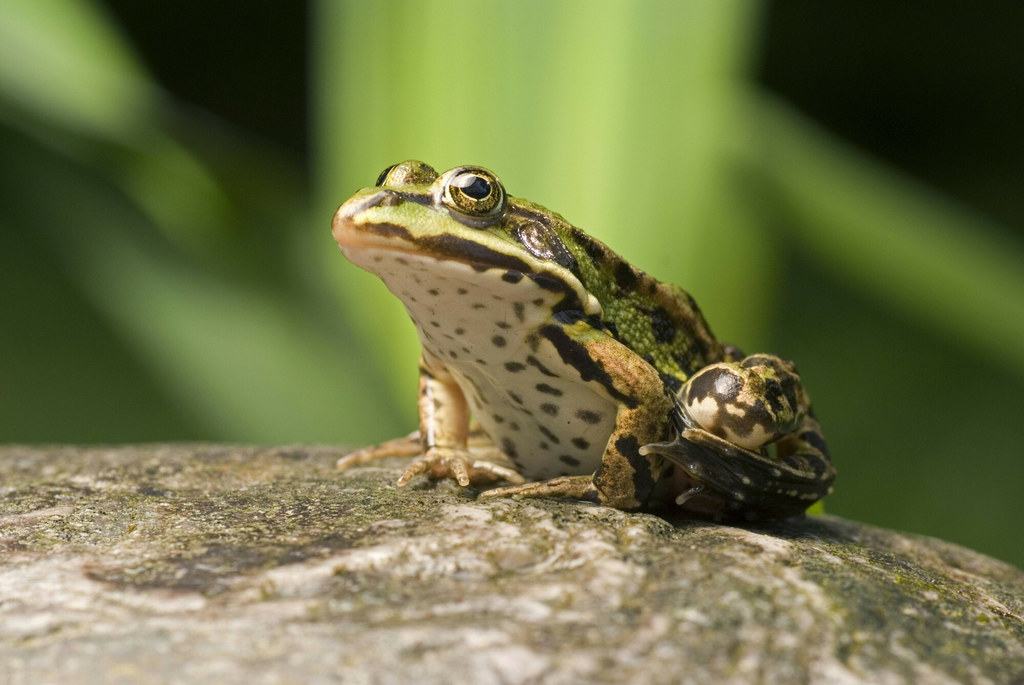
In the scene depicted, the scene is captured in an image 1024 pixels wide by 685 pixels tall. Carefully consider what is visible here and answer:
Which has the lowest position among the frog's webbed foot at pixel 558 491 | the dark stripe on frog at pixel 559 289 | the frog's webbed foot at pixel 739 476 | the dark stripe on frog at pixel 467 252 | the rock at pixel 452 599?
the rock at pixel 452 599

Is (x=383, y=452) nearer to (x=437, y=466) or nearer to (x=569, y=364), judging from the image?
(x=437, y=466)

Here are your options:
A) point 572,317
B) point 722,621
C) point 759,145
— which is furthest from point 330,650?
point 759,145

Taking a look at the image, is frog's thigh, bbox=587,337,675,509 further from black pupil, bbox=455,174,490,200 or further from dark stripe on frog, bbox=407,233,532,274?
black pupil, bbox=455,174,490,200

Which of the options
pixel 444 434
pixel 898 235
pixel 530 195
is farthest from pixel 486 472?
pixel 898 235

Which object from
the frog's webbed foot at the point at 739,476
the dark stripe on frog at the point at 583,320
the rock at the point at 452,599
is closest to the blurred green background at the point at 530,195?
the dark stripe on frog at the point at 583,320

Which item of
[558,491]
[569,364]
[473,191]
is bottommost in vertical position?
[558,491]

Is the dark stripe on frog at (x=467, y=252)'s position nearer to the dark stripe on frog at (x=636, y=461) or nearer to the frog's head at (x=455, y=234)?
the frog's head at (x=455, y=234)

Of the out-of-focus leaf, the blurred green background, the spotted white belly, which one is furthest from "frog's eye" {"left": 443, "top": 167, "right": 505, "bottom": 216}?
the out-of-focus leaf
